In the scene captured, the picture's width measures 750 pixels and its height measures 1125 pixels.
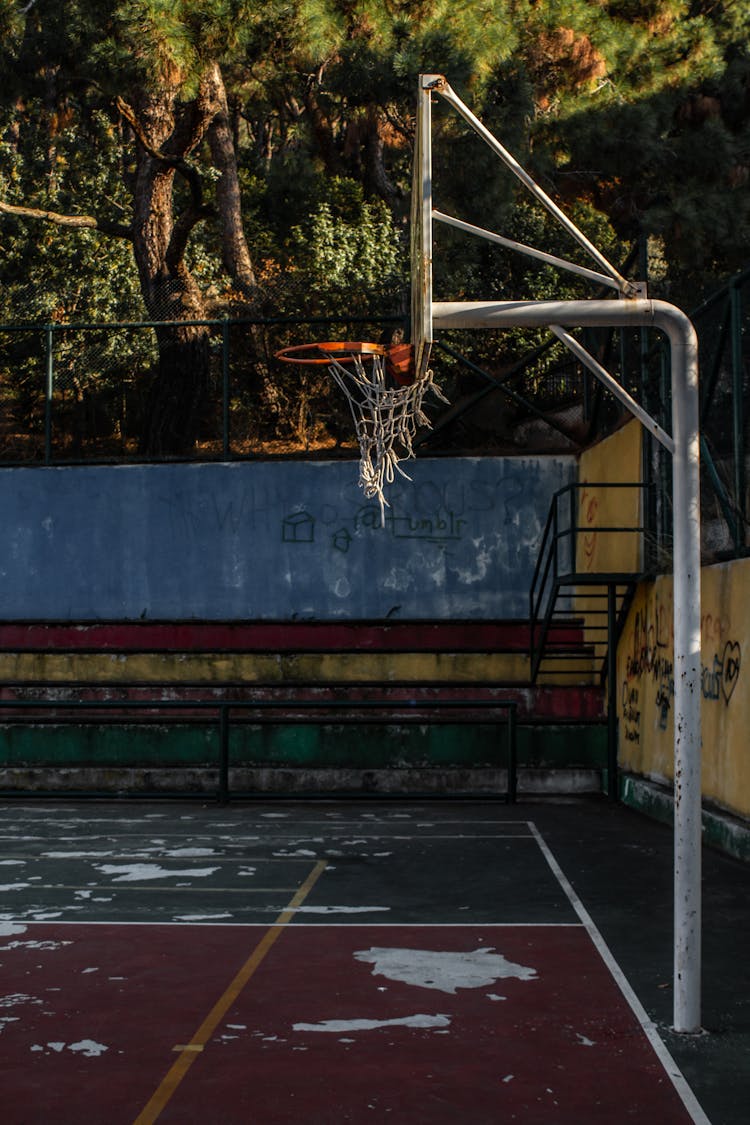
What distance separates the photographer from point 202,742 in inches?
669

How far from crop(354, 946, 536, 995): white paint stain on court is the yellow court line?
687 millimetres

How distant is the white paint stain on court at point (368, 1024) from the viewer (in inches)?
253

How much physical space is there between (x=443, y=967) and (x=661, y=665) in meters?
7.25

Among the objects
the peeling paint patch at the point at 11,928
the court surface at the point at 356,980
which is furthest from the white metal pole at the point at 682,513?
the peeling paint patch at the point at 11,928

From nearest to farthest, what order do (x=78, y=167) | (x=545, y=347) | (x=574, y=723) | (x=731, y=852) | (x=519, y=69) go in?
(x=731, y=852)
(x=574, y=723)
(x=545, y=347)
(x=519, y=69)
(x=78, y=167)

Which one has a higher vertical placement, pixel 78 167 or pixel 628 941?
pixel 78 167

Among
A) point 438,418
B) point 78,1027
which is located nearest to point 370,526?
point 438,418

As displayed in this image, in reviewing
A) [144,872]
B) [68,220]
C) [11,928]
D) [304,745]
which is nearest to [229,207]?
[68,220]

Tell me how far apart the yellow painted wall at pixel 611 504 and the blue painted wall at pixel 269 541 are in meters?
0.81

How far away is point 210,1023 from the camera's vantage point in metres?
6.53

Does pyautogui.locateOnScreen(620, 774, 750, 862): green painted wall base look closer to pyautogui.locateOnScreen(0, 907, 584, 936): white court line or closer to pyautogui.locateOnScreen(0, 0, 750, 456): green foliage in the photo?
pyautogui.locateOnScreen(0, 907, 584, 936): white court line

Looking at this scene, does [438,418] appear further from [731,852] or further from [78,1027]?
[78,1027]

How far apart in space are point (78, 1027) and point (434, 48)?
20240mm

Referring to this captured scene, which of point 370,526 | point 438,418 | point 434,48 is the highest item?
point 434,48
